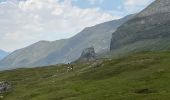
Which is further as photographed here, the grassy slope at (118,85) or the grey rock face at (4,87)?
the grey rock face at (4,87)

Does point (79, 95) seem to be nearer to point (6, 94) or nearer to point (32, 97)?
point (32, 97)

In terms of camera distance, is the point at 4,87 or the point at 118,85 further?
the point at 4,87

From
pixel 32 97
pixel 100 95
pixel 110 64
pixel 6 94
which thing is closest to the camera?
pixel 100 95

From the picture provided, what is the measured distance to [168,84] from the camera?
3487 inches

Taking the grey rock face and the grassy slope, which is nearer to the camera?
the grassy slope

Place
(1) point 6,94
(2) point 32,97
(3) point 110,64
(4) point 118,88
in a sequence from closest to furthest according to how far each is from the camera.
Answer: (4) point 118,88 → (2) point 32,97 → (1) point 6,94 → (3) point 110,64

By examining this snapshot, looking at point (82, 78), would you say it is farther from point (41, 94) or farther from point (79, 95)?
point (79, 95)

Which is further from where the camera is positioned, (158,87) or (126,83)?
(126,83)

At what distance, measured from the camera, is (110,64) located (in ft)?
449

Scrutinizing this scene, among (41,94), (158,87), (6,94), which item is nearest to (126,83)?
(158,87)

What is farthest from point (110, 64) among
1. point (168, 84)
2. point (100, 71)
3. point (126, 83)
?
point (168, 84)

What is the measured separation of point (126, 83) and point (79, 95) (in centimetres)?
1384

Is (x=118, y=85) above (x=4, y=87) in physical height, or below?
below

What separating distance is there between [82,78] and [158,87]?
40.6 metres
